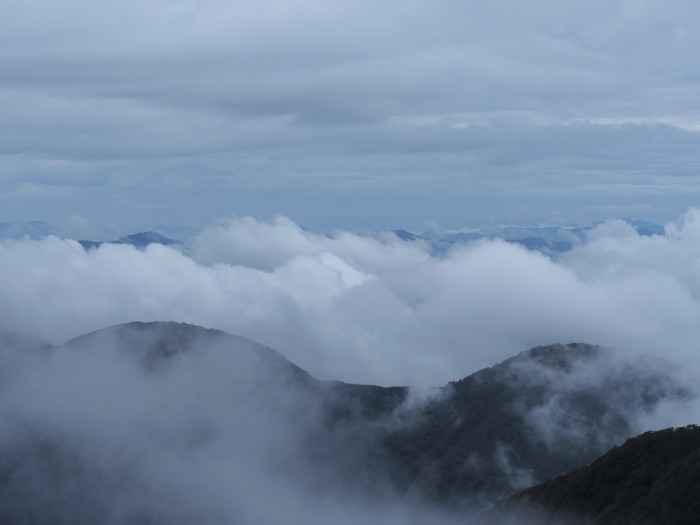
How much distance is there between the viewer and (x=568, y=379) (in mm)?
186125

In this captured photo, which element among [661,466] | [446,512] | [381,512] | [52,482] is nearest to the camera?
[661,466]

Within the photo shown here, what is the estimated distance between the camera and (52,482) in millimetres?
176500

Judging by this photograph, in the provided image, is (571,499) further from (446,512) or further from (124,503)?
(124,503)

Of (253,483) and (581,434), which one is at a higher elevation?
(581,434)

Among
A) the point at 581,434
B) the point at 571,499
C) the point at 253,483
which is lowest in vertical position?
the point at 253,483

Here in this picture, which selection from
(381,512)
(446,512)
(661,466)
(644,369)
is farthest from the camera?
(644,369)

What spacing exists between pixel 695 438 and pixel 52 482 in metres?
130

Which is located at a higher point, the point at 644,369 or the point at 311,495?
the point at 644,369

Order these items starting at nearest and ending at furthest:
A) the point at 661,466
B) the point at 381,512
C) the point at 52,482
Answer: the point at 661,466 → the point at 381,512 → the point at 52,482

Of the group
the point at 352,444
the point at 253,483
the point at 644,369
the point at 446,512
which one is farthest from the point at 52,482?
the point at 644,369

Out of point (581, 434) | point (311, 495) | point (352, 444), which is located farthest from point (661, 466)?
point (352, 444)

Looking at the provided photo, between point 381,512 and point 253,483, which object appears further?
point 253,483

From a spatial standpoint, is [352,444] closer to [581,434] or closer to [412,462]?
[412,462]

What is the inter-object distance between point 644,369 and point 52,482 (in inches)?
4627
